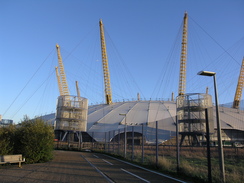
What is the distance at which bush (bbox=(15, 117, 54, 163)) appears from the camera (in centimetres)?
1783

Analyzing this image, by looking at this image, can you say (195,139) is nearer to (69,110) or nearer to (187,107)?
(187,107)

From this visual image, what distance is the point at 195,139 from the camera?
41.4 meters

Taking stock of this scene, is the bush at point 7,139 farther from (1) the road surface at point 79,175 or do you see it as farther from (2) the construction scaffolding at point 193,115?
(2) the construction scaffolding at point 193,115

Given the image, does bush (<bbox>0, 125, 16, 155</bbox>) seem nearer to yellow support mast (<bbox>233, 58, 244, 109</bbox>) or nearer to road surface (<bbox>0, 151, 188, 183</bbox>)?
road surface (<bbox>0, 151, 188, 183</bbox>)

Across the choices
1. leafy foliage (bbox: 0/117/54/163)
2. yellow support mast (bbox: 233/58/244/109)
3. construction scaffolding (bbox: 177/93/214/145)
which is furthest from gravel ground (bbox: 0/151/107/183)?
yellow support mast (bbox: 233/58/244/109)

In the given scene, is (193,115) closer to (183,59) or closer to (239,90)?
(183,59)

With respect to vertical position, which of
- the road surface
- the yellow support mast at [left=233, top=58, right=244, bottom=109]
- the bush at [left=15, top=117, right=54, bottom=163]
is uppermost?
the yellow support mast at [left=233, top=58, right=244, bottom=109]

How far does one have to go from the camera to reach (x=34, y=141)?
58.7 ft

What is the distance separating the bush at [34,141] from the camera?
702 inches

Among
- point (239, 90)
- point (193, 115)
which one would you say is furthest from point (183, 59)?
point (193, 115)

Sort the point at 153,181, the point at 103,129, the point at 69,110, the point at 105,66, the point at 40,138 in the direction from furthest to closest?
the point at 105,66, the point at 103,129, the point at 69,110, the point at 40,138, the point at 153,181

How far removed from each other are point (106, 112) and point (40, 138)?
166ft

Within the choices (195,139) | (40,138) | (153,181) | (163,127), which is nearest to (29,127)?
(40,138)

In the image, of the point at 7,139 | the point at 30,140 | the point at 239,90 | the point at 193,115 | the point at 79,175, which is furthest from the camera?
the point at 239,90
